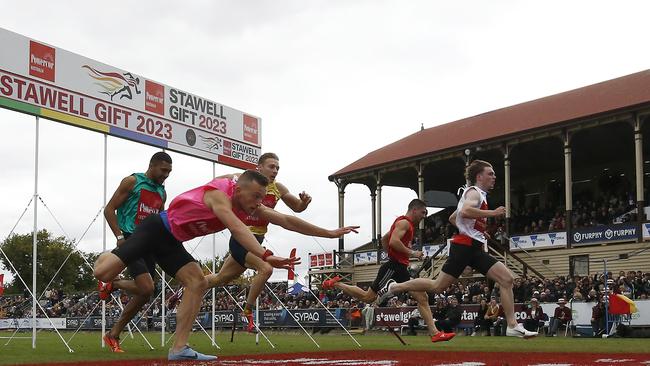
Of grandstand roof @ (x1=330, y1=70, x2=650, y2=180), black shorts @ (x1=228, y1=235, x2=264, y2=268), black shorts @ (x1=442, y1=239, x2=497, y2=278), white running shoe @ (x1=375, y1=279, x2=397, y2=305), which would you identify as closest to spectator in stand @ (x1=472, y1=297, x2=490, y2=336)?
white running shoe @ (x1=375, y1=279, x2=397, y2=305)

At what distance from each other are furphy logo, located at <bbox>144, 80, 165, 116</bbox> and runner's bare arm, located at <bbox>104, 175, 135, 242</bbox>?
Answer: 3486mm

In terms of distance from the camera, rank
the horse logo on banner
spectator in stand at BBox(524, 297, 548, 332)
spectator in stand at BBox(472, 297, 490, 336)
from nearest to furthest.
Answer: the horse logo on banner → spectator in stand at BBox(524, 297, 548, 332) → spectator in stand at BBox(472, 297, 490, 336)

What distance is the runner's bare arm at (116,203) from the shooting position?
10.3m

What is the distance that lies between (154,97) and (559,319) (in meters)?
13.2

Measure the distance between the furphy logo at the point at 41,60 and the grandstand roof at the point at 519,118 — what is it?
25042 mm

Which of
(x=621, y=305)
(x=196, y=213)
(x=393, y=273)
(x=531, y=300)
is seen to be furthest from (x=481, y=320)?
(x=196, y=213)

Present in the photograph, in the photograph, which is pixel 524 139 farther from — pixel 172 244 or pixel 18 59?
pixel 172 244

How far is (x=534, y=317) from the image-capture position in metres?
22.2

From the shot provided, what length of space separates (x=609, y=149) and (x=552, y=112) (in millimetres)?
4556

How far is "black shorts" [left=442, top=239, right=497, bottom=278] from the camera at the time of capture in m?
9.89

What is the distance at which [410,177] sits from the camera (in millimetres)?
48219

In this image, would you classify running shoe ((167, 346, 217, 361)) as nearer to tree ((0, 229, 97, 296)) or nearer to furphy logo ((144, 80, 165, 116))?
furphy logo ((144, 80, 165, 116))

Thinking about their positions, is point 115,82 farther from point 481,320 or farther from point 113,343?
point 481,320

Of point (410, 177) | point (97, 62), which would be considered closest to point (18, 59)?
point (97, 62)
